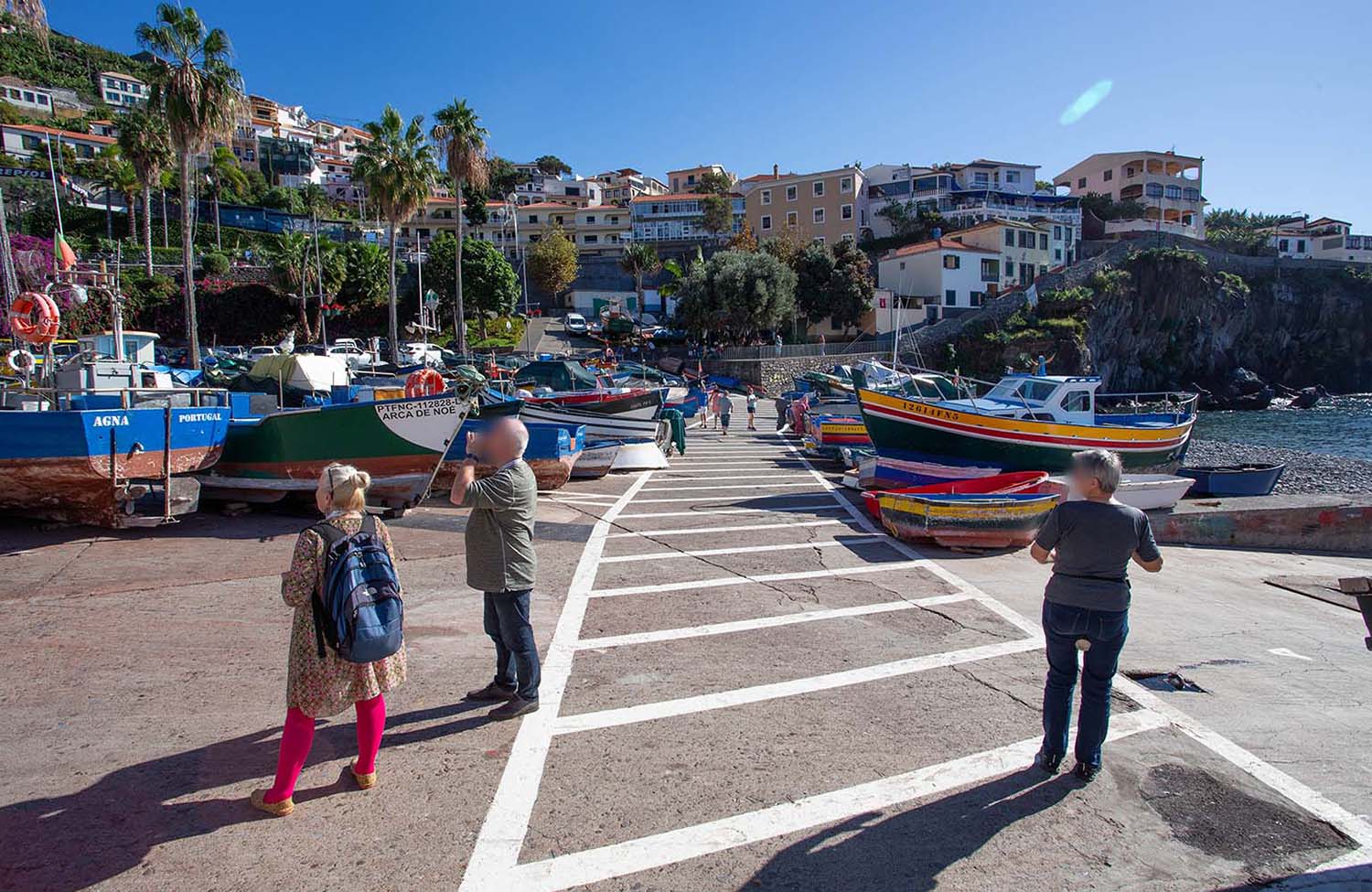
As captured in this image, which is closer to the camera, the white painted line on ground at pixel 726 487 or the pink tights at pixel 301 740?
the pink tights at pixel 301 740

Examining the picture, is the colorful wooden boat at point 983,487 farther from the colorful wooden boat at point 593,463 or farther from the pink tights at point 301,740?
the pink tights at point 301,740

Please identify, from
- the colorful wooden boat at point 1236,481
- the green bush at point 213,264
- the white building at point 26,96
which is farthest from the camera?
the white building at point 26,96

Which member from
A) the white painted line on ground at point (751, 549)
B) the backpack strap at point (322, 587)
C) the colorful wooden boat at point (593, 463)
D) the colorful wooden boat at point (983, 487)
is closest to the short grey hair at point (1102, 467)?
the backpack strap at point (322, 587)

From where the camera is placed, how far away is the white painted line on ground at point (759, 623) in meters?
5.74

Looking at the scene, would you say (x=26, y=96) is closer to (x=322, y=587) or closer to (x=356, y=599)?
(x=322, y=587)

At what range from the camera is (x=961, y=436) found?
1482 centimetres

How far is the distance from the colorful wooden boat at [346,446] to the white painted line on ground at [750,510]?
2.78m

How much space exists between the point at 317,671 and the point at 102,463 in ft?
23.0

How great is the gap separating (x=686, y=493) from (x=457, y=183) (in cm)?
2845

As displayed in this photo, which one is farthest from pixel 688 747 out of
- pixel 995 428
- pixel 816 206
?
pixel 816 206

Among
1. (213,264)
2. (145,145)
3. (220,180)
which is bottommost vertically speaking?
(213,264)

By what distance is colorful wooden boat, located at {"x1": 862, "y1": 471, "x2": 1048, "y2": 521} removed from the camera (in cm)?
1055

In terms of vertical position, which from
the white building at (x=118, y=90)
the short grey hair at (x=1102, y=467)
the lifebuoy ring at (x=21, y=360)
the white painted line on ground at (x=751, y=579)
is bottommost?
the white painted line on ground at (x=751, y=579)

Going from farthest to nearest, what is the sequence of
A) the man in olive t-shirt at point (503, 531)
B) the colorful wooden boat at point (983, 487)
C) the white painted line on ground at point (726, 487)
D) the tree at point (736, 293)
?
the tree at point (736, 293)
the white painted line on ground at point (726, 487)
the colorful wooden boat at point (983, 487)
the man in olive t-shirt at point (503, 531)
